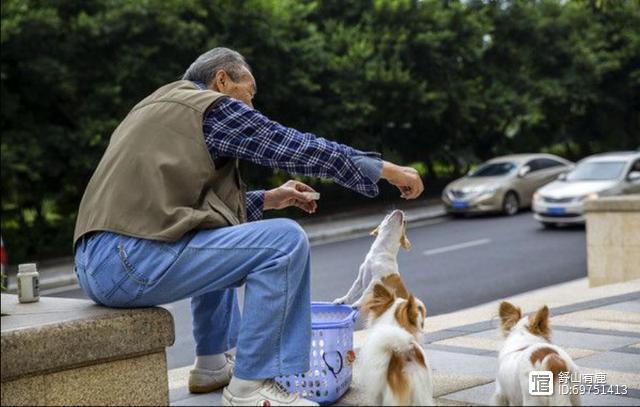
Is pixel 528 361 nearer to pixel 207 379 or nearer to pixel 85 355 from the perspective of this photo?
pixel 207 379

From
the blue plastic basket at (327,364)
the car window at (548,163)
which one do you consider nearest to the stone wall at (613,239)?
the blue plastic basket at (327,364)

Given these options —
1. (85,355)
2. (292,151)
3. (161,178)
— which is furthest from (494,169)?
(85,355)

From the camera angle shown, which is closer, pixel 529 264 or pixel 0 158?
pixel 529 264

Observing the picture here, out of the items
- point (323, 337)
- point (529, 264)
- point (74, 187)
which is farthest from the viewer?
point (74, 187)

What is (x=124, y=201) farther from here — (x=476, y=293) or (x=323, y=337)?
(x=476, y=293)

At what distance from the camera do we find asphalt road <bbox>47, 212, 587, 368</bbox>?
11.8 meters

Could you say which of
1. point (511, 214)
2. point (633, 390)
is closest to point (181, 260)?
point (633, 390)

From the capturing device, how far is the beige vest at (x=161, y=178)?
397 centimetres

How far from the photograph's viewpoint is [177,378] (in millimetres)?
5488

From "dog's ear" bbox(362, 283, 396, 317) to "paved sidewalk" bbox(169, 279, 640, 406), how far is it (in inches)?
17.6

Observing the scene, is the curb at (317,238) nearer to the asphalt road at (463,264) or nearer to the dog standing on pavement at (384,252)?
the asphalt road at (463,264)

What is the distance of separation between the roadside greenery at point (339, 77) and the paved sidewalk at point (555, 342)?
14.4ft

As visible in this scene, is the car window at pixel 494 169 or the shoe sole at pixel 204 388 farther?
the car window at pixel 494 169

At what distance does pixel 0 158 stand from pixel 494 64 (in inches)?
697
